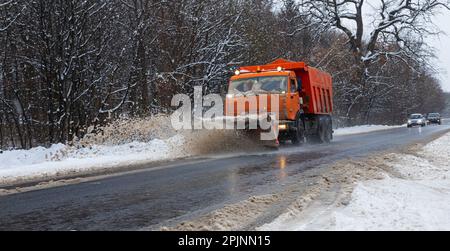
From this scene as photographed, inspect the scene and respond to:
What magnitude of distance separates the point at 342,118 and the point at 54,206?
42726 mm

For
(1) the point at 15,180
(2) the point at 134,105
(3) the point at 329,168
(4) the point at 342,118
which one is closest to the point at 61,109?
(2) the point at 134,105

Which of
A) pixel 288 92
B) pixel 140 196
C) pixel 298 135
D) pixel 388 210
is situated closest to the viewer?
pixel 388 210

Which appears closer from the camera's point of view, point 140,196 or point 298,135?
point 140,196

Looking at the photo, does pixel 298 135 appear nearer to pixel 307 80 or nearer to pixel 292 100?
pixel 292 100

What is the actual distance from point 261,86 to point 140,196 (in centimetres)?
1097

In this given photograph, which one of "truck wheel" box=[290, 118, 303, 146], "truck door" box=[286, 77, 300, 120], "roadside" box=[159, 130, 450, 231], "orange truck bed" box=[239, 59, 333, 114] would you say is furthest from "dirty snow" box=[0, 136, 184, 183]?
"roadside" box=[159, 130, 450, 231]

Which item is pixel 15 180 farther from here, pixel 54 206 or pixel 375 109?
pixel 375 109

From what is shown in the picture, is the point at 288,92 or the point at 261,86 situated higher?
the point at 261,86

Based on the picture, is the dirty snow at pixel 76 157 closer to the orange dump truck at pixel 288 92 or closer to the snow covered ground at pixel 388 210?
the orange dump truck at pixel 288 92

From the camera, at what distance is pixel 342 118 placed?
4747 centimetres

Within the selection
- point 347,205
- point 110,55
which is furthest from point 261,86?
point 347,205

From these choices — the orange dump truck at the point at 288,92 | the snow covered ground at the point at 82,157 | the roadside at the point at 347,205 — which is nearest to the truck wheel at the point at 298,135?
the orange dump truck at the point at 288,92

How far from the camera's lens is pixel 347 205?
6.57 meters
